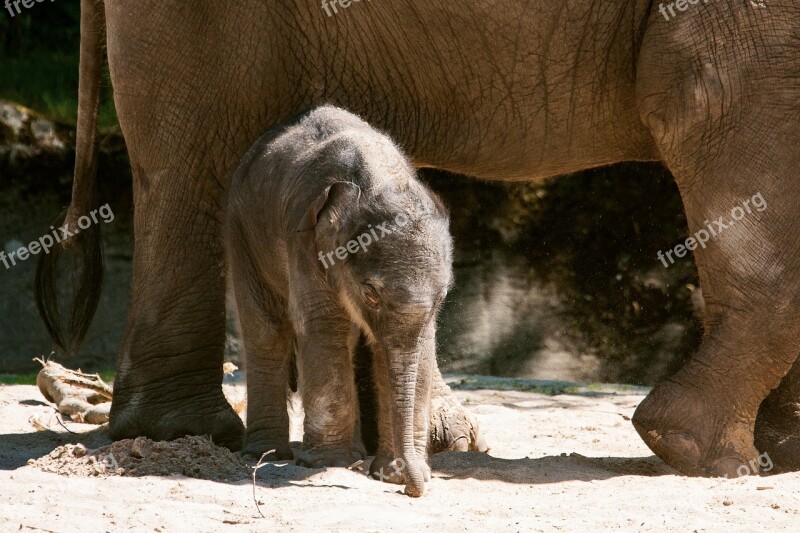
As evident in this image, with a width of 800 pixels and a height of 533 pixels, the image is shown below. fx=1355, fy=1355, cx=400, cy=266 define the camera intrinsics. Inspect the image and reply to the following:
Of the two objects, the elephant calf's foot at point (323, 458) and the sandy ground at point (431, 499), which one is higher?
the elephant calf's foot at point (323, 458)

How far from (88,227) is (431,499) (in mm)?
2783

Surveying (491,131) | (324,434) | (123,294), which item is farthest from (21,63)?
(324,434)

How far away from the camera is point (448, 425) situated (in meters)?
5.90

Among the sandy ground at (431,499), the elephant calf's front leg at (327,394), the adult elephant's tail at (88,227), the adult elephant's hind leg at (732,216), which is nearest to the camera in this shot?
the sandy ground at (431,499)

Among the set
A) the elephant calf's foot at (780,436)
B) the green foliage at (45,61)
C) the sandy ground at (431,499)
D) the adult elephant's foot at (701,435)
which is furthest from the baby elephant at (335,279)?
the green foliage at (45,61)

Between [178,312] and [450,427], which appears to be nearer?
[178,312]

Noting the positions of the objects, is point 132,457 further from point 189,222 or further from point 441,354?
point 441,354

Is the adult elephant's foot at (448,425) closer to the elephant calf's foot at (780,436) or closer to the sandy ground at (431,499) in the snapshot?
the sandy ground at (431,499)

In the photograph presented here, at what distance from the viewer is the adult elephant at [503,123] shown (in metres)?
5.24

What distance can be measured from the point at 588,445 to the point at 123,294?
486 cm

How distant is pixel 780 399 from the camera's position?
5.79m

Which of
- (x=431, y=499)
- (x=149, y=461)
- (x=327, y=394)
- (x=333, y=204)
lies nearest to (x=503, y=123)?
(x=333, y=204)

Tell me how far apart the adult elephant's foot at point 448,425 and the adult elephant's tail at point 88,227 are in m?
1.91

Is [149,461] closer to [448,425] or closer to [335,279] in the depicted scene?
[335,279]
